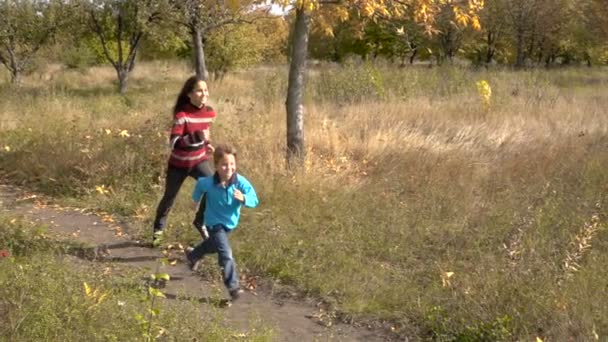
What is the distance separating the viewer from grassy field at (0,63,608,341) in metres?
4.35

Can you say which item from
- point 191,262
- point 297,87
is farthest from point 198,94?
point 297,87

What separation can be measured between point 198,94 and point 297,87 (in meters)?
1.69

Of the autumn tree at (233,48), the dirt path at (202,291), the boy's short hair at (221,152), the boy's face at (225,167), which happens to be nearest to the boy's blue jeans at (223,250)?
the dirt path at (202,291)

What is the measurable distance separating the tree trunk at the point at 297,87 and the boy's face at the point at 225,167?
241 cm

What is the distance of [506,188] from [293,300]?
3.30 meters

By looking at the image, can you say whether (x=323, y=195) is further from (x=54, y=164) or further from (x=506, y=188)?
(x=54, y=164)

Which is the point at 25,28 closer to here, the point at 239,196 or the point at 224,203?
the point at 224,203

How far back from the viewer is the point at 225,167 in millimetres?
4645

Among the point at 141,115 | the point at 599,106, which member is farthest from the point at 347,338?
the point at 599,106

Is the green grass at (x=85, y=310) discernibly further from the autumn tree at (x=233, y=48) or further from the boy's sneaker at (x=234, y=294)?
the autumn tree at (x=233, y=48)

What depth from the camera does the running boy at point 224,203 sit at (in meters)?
4.62

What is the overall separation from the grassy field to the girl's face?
139cm

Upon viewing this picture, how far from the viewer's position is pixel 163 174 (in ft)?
25.1

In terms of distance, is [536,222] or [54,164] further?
[54,164]
